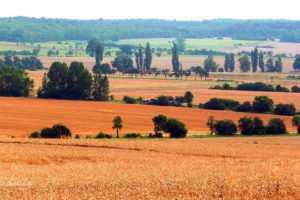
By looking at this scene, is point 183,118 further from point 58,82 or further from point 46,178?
point 46,178

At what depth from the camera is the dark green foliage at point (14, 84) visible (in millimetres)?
115250

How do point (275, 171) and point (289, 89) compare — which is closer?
point (275, 171)

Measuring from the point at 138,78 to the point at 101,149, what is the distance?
379 feet

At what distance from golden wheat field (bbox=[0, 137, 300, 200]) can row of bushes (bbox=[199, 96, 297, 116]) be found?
35.5 metres

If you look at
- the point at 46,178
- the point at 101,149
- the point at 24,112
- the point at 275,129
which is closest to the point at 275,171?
the point at 46,178

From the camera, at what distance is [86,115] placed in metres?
90.6

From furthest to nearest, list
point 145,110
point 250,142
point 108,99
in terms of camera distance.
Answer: point 108,99 < point 145,110 < point 250,142

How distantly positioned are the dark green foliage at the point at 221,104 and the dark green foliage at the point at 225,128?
86.6ft

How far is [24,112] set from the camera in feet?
302

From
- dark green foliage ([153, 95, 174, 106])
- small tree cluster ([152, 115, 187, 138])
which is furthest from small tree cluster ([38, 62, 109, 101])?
small tree cluster ([152, 115, 187, 138])

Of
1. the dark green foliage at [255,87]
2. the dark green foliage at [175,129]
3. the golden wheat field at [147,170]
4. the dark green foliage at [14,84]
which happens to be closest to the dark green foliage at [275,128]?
the dark green foliage at [175,129]

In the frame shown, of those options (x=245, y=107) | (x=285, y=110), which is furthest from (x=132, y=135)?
(x=285, y=110)

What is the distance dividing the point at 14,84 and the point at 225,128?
50373mm

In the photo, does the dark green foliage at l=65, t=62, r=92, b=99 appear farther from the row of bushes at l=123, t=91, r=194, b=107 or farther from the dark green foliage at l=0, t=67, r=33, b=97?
the row of bushes at l=123, t=91, r=194, b=107
